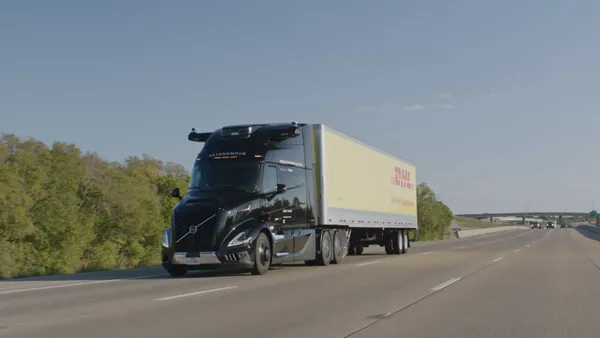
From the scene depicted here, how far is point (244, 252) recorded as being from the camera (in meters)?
16.4

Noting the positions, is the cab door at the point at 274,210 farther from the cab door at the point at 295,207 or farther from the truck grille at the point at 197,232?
the truck grille at the point at 197,232

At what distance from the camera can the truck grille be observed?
16.2m

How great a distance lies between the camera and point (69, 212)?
6856 cm

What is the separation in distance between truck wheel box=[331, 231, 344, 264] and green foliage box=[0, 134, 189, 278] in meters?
41.5

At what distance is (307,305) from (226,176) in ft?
24.7

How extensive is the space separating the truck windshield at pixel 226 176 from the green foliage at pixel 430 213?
244ft

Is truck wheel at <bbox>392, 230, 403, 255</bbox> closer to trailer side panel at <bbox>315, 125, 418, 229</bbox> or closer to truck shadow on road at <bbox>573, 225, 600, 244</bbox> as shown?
trailer side panel at <bbox>315, 125, 418, 229</bbox>

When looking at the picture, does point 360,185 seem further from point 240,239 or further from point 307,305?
point 307,305

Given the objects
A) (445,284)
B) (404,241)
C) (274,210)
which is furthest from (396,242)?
(445,284)

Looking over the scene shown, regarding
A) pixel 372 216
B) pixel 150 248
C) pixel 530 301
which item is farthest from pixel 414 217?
pixel 150 248

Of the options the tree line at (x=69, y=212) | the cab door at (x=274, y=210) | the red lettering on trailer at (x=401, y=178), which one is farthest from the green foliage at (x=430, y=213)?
the cab door at (x=274, y=210)

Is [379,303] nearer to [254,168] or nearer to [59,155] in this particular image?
[254,168]

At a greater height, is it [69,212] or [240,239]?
[69,212]

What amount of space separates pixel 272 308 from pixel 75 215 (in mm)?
63539
